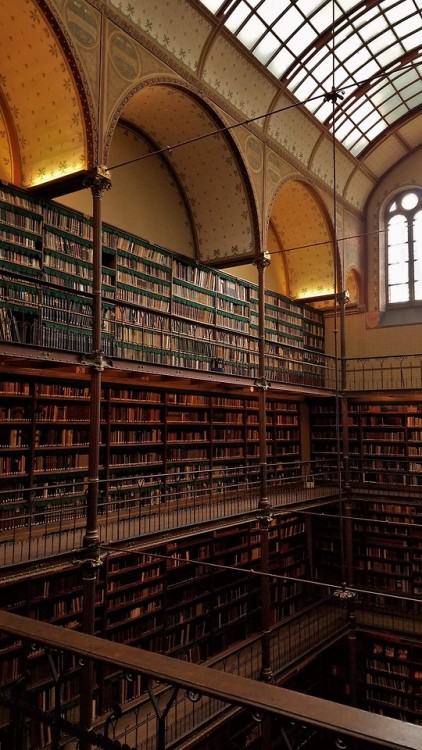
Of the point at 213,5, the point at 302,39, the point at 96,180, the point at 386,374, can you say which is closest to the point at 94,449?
the point at 96,180

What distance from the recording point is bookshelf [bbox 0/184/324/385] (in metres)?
6.30

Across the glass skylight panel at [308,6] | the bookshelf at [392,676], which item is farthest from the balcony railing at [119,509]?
the glass skylight panel at [308,6]

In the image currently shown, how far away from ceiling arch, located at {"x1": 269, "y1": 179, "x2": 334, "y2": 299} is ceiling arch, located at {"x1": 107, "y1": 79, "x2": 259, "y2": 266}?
7.42 feet

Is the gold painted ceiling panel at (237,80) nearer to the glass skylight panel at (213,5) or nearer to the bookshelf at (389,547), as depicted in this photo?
the glass skylight panel at (213,5)

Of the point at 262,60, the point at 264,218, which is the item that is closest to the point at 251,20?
the point at 262,60

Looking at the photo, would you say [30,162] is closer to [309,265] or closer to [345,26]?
[345,26]

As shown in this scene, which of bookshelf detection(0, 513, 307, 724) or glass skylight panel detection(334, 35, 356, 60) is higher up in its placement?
glass skylight panel detection(334, 35, 356, 60)

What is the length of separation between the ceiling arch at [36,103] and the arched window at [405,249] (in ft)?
28.5

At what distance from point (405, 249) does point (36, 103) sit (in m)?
9.10

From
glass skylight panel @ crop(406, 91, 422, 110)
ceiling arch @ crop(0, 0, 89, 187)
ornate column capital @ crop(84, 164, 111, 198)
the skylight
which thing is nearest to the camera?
ceiling arch @ crop(0, 0, 89, 187)

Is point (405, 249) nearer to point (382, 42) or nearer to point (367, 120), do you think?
point (367, 120)

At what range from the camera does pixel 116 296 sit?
7.70 meters

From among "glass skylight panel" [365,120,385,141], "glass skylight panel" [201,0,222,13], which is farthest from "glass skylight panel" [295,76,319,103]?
"glass skylight panel" [201,0,222,13]

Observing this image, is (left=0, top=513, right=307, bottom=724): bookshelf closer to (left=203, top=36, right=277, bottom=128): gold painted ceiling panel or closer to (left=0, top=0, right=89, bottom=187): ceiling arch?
(left=0, top=0, right=89, bottom=187): ceiling arch
